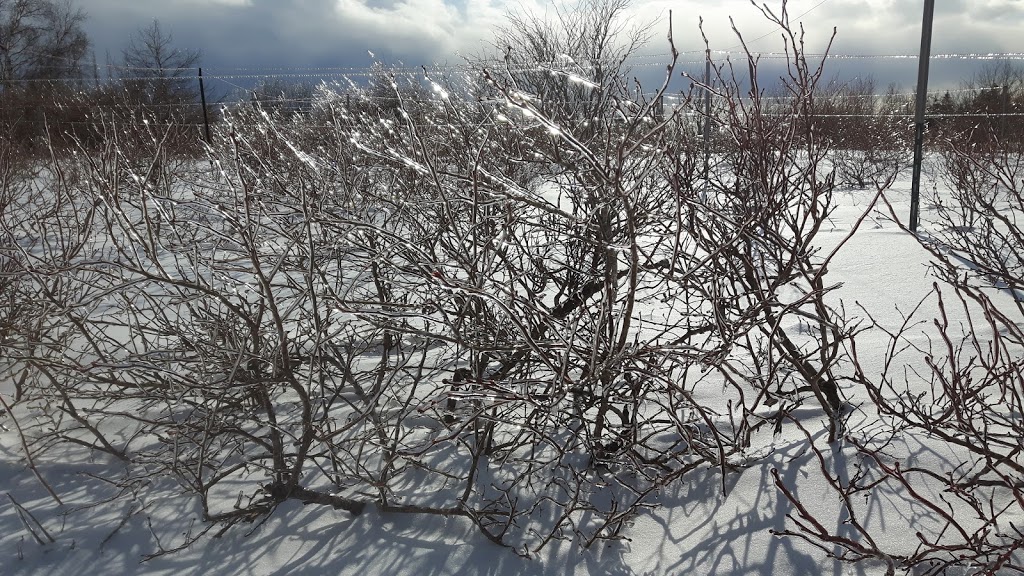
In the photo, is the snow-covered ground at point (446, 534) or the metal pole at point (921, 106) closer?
the snow-covered ground at point (446, 534)

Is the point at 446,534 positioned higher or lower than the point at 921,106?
lower

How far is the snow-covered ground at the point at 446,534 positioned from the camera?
2250mm

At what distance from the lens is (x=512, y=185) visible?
1872 mm

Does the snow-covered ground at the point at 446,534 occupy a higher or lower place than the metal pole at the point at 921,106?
lower

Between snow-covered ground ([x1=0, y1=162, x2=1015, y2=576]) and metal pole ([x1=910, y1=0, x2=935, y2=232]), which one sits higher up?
metal pole ([x1=910, y1=0, x2=935, y2=232])

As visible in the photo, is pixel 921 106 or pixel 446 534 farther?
pixel 921 106

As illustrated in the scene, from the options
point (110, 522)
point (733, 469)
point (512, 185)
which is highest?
point (512, 185)

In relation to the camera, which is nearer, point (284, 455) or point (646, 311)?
point (284, 455)

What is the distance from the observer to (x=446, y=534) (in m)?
2.50

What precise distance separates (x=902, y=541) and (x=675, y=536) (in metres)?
0.69

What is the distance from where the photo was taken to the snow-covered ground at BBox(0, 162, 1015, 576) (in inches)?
88.6

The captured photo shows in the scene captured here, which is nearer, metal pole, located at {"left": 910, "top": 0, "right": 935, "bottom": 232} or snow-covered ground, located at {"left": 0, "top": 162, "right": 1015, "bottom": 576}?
snow-covered ground, located at {"left": 0, "top": 162, "right": 1015, "bottom": 576}

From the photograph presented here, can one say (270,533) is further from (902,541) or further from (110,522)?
(902,541)

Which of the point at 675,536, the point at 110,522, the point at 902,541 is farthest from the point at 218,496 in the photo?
the point at 902,541
